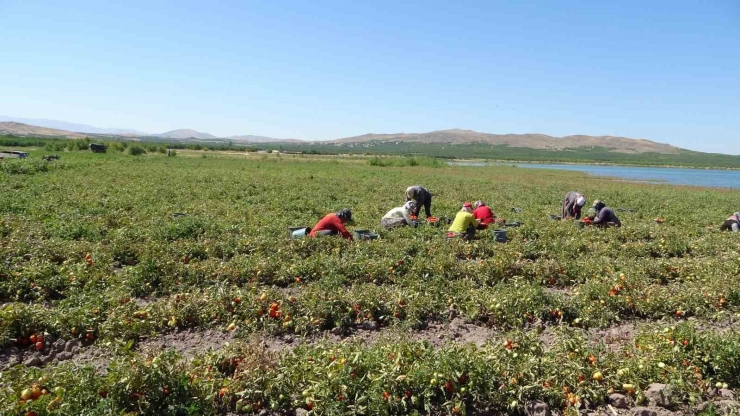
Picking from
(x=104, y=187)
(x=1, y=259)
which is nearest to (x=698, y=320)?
(x=1, y=259)

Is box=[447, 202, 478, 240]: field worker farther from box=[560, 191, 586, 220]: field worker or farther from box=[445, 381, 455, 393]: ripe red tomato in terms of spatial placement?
box=[445, 381, 455, 393]: ripe red tomato

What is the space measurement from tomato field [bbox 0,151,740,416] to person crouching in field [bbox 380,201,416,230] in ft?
2.71

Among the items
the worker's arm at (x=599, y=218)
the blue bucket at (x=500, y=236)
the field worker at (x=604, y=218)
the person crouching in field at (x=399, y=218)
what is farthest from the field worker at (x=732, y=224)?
the person crouching in field at (x=399, y=218)

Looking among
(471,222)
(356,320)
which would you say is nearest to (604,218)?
(471,222)

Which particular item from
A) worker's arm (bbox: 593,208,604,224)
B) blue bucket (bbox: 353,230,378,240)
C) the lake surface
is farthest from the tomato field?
the lake surface

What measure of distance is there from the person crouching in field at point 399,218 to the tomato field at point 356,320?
32.6 inches

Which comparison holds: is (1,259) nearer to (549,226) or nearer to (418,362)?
(418,362)

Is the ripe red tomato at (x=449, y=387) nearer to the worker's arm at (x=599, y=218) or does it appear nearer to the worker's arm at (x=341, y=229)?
the worker's arm at (x=341, y=229)

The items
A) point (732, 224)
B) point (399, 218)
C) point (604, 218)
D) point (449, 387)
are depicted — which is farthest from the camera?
point (732, 224)

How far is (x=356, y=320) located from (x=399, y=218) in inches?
249

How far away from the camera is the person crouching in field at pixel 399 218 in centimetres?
1203

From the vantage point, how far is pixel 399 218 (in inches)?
482

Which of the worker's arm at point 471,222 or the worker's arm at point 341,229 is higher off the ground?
the worker's arm at point 471,222

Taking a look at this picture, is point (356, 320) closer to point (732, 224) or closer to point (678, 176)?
point (732, 224)
